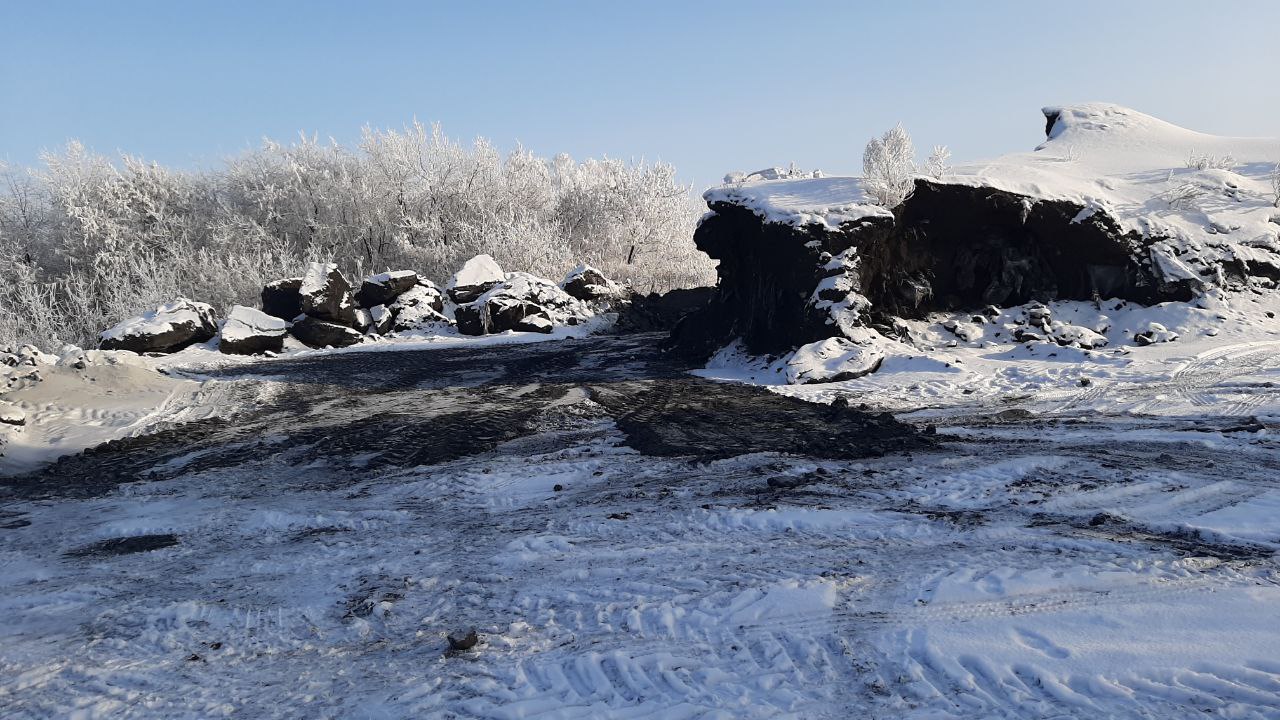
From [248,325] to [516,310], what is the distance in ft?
25.4

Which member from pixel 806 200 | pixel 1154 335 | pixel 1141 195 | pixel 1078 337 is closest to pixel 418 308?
pixel 806 200

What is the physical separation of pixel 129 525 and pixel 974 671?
6.68 metres

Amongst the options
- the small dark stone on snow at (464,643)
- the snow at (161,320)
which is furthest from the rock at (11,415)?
the snow at (161,320)

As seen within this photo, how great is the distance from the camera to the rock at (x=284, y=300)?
23.5 metres

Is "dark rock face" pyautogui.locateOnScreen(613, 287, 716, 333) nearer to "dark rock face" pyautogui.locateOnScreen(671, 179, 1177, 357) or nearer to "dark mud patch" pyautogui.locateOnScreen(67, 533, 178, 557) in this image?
"dark rock face" pyautogui.locateOnScreen(671, 179, 1177, 357)

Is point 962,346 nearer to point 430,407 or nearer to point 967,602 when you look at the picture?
point 430,407

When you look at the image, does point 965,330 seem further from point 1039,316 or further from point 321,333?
point 321,333

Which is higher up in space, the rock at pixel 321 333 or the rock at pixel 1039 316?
the rock at pixel 1039 316

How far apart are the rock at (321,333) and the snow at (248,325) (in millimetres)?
495

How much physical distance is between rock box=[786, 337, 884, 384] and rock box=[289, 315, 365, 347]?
14.5 meters

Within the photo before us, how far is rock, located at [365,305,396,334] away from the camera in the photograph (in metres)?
23.9

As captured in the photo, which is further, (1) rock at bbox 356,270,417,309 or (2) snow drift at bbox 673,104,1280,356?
(1) rock at bbox 356,270,417,309

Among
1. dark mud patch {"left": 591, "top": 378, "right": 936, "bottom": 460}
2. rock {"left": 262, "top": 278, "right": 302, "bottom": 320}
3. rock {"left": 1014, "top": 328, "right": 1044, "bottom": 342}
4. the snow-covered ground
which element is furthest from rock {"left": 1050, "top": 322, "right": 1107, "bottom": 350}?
rock {"left": 262, "top": 278, "right": 302, "bottom": 320}

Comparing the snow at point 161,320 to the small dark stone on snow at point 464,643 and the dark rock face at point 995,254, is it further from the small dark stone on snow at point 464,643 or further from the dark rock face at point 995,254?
the small dark stone on snow at point 464,643
